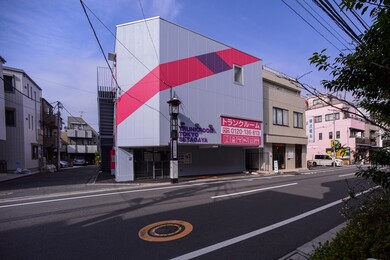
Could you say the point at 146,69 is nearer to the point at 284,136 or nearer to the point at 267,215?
the point at 267,215

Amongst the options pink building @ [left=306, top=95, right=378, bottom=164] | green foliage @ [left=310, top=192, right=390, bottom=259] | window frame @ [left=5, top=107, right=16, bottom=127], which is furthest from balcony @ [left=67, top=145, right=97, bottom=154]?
green foliage @ [left=310, top=192, right=390, bottom=259]

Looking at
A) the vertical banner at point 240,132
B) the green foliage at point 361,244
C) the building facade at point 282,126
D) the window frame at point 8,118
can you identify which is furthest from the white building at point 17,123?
the green foliage at point 361,244

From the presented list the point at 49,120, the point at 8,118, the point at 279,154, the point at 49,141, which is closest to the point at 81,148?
the point at 49,141

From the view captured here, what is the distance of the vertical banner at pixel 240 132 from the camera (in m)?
19.4

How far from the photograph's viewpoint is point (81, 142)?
59.1m

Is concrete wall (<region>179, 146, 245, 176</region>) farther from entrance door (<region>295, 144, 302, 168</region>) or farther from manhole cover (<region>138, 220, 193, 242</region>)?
manhole cover (<region>138, 220, 193, 242</region>)

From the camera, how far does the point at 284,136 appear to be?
26438 mm

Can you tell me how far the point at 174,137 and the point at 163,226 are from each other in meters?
9.30

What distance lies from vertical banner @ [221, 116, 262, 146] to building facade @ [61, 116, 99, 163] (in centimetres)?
4314

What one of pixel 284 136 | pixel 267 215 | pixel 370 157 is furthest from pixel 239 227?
pixel 284 136

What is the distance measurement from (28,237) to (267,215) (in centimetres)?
576

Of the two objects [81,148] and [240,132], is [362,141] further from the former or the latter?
[81,148]

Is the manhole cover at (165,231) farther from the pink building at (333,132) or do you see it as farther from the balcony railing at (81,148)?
the balcony railing at (81,148)

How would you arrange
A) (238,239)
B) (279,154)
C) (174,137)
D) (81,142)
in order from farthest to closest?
(81,142) < (279,154) < (174,137) < (238,239)
